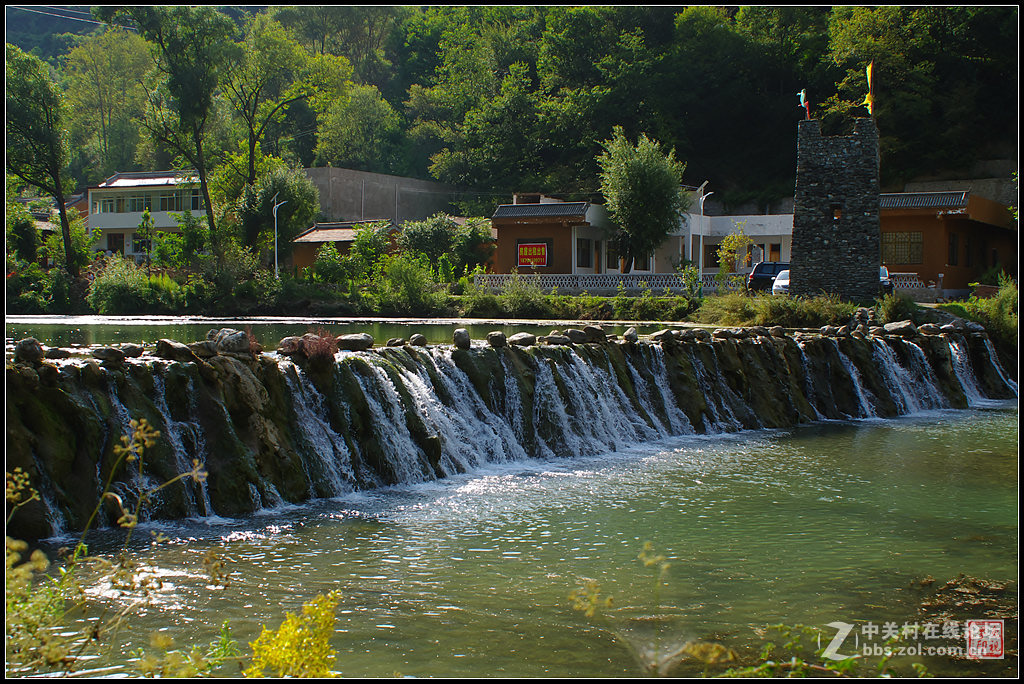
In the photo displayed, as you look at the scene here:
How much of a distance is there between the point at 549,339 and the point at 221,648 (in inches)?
458

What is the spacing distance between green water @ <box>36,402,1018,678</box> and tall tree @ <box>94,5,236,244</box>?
3773cm

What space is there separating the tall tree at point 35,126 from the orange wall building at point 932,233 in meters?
35.3

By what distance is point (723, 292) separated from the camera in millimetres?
30031

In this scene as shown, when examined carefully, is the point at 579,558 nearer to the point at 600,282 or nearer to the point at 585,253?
the point at 600,282

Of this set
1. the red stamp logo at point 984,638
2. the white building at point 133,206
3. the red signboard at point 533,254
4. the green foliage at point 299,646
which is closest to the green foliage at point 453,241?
the red signboard at point 533,254

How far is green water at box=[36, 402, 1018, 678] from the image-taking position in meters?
6.15

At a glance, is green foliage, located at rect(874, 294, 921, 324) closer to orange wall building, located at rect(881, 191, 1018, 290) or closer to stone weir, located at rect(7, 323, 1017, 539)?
stone weir, located at rect(7, 323, 1017, 539)

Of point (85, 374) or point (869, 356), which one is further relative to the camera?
point (869, 356)

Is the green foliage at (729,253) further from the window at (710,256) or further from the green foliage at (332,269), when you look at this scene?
Result: the green foliage at (332,269)

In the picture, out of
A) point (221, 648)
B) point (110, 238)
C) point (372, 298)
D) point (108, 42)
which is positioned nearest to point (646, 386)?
point (221, 648)

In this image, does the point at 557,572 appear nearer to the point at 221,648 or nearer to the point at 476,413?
the point at 221,648

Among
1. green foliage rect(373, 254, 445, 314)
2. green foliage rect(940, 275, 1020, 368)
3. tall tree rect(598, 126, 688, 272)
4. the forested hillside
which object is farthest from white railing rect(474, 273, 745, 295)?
the forested hillside

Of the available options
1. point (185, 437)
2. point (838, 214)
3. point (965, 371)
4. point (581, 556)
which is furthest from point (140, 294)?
point (581, 556)

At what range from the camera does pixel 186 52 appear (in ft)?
145
